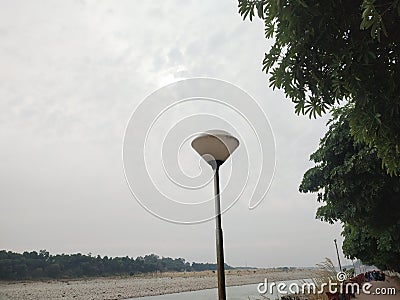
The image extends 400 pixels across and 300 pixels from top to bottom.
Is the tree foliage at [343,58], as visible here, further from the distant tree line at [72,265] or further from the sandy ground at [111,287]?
the sandy ground at [111,287]

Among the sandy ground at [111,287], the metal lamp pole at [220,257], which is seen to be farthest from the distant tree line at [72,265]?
the metal lamp pole at [220,257]

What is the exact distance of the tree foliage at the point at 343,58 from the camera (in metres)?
2.05

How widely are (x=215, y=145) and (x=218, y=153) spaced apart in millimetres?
84

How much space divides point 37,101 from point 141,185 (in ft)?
25.1

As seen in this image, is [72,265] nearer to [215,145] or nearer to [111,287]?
[111,287]

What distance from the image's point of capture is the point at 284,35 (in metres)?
2.19

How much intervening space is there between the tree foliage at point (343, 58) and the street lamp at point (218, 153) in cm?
95

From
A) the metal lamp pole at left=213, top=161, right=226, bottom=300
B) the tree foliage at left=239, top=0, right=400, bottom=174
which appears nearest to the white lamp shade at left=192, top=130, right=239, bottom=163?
the metal lamp pole at left=213, top=161, right=226, bottom=300

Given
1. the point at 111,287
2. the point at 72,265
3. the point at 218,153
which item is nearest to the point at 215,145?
the point at 218,153

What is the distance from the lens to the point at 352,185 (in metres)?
5.58

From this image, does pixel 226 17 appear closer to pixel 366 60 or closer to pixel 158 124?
pixel 158 124

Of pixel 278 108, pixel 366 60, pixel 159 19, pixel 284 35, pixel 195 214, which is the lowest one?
pixel 195 214

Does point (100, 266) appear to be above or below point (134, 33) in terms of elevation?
below

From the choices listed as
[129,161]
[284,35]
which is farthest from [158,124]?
[284,35]
